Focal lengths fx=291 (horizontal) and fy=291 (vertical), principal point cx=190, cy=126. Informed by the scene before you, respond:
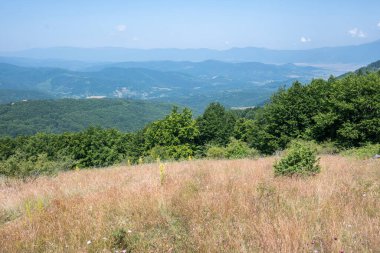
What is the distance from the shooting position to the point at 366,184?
5.32m

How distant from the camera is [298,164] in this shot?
708cm

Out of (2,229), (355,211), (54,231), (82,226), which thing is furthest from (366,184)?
(2,229)

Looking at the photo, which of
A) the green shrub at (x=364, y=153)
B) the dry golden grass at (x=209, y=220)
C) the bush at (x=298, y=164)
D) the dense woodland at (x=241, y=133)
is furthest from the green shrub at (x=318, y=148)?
the dense woodland at (x=241, y=133)

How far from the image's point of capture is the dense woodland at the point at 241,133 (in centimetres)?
2661

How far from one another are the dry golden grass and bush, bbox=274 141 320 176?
114 centimetres

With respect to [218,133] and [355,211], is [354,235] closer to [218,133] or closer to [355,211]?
[355,211]

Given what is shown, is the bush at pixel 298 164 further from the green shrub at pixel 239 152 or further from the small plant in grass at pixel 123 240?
the green shrub at pixel 239 152

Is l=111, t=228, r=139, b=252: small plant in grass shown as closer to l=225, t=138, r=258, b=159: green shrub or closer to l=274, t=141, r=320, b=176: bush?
l=274, t=141, r=320, b=176: bush

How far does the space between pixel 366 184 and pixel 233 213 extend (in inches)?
112

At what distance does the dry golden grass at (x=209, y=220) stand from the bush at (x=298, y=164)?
1.14 metres

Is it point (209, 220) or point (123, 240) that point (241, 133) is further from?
point (123, 240)

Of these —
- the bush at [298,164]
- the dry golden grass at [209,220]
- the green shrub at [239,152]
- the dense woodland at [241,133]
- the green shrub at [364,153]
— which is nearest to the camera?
the dry golden grass at [209,220]

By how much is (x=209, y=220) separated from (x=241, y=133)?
50.1 meters

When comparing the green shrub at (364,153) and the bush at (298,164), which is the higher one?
the bush at (298,164)
